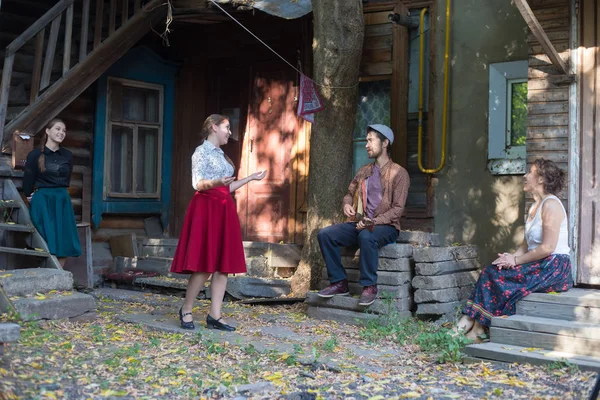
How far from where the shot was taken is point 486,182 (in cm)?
931

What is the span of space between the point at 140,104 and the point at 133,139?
1.88 ft

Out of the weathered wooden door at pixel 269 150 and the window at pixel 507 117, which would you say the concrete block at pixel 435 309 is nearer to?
the window at pixel 507 117

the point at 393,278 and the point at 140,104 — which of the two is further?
the point at 140,104

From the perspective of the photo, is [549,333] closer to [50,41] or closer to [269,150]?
[269,150]

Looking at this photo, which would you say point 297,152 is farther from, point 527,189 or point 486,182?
point 527,189

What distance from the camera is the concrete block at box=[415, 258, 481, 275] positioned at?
762cm

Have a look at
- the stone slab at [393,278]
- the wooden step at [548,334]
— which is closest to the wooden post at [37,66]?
the stone slab at [393,278]

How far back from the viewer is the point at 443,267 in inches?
307

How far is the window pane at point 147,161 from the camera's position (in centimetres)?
1184

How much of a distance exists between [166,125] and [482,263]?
212 inches

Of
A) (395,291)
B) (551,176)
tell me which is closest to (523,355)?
(551,176)

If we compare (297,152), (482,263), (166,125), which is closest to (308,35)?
(297,152)

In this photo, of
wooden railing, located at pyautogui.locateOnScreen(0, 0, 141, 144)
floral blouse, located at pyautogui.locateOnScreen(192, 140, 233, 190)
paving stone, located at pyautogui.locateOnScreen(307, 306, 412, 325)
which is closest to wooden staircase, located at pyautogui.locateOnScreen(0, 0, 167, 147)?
wooden railing, located at pyautogui.locateOnScreen(0, 0, 141, 144)

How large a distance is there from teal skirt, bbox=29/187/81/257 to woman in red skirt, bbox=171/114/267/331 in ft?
7.12
